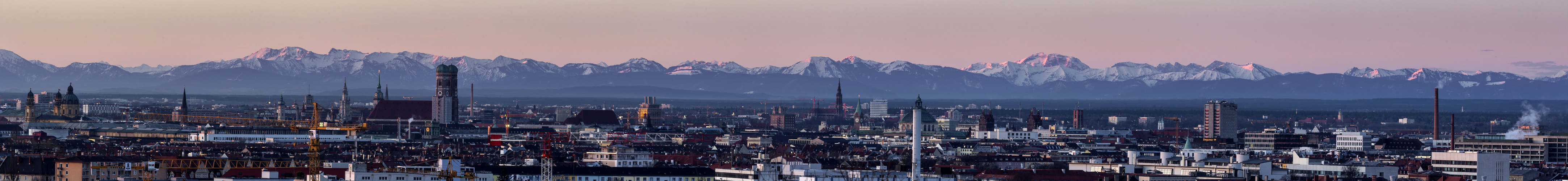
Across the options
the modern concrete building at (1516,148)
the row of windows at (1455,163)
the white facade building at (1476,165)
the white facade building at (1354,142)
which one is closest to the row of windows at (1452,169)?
the white facade building at (1476,165)

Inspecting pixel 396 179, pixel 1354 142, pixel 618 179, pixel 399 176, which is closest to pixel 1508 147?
pixel 1354 142

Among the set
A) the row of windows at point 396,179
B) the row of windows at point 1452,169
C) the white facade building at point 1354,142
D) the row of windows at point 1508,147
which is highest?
the row of windows at point 1508,147

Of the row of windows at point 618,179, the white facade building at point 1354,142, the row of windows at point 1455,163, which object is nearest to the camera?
the row of windows at point 618,179

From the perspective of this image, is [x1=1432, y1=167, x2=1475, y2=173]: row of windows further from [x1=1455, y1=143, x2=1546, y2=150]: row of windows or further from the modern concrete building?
[x1=1455, y1=143, x2=1546, y2=150]: row of windows

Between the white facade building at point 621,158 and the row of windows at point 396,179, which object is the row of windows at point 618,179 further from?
the row of windows at point 396,179

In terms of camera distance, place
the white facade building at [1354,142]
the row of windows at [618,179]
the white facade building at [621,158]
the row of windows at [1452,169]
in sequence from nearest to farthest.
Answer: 1. the row of windows at [618,179]
2. the row of windows at [1452,169]
3. the white facade building at [621,158]
4. the white facade building at [1354,142]

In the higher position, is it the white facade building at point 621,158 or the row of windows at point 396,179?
the row of windows at point 396,179

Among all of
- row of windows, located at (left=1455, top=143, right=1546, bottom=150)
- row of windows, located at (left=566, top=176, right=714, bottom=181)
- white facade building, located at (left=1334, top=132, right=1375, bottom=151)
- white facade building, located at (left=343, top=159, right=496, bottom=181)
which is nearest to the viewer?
white facade building, located at (left=343, top=159, right=496, bottom=181)

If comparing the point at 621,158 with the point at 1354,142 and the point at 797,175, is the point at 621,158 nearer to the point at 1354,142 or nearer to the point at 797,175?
the point at 797,175

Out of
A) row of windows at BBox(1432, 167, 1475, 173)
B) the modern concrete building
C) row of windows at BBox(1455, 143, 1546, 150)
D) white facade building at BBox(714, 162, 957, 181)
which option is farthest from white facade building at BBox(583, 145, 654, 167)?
row of windows at BBox(1455, 143, 1546, 150)

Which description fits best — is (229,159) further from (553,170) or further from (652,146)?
(652,146)

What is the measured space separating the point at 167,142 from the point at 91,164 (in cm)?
8849

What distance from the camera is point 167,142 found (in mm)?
176375

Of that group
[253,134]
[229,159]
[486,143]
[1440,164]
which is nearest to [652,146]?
[486,143]
